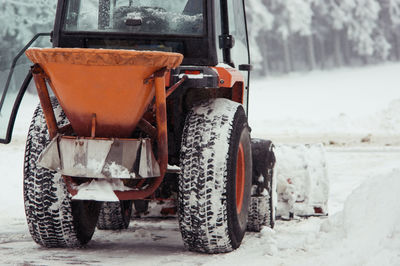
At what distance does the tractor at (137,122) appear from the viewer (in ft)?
13.3

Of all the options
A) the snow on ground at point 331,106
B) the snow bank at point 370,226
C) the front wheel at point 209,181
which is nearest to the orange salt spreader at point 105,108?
the front wheel at point 209,181

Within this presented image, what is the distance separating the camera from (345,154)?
45.2 feet

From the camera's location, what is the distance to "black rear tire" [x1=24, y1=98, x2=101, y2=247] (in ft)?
15.1

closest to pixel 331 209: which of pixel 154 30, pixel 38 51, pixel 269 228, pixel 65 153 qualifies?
pixel 269 228

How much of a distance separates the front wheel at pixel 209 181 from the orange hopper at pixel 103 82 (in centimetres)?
42

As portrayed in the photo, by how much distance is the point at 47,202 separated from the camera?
→ 4598mm

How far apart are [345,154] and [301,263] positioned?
10058 mm

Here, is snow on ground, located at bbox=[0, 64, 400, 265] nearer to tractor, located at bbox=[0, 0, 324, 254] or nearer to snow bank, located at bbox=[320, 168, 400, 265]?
snow bank, located at bbox=[320, 168, 400, 265]

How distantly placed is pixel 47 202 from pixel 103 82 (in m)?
1.08

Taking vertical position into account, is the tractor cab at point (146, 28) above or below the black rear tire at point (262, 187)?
above

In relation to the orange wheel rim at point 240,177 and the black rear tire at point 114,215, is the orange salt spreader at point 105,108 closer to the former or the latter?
the orange wheel rim at point 240,177

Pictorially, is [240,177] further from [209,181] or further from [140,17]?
[140,17]

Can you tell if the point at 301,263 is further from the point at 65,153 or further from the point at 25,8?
the point at 25,8

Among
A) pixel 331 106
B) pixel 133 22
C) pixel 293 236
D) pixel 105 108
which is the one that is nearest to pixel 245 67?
pixel 133 22
